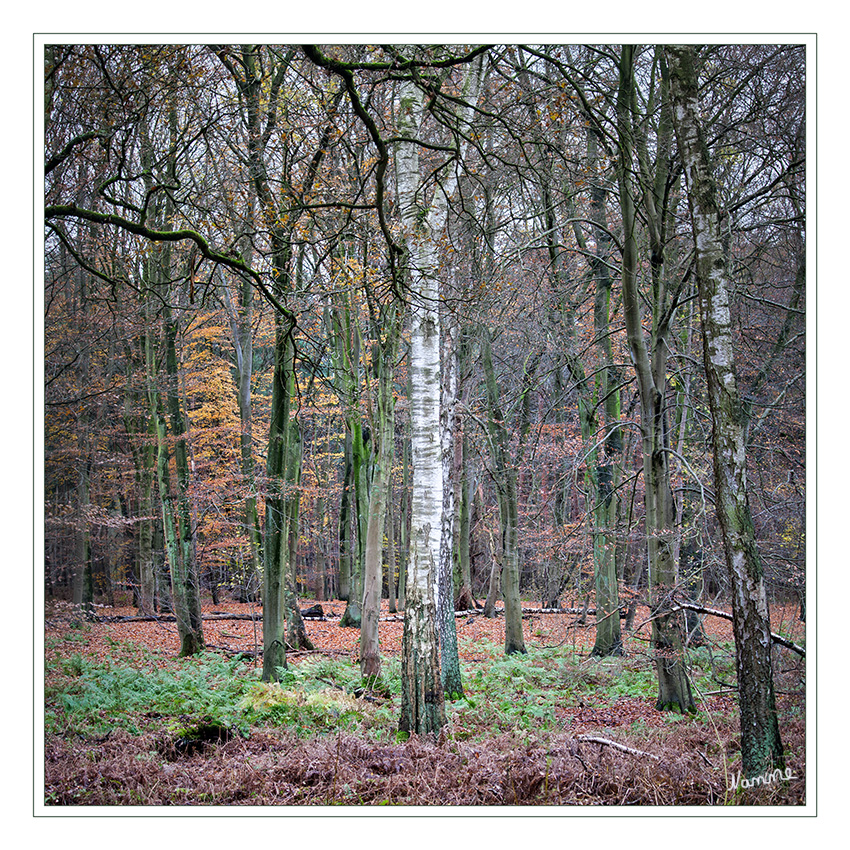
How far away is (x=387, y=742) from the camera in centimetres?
472

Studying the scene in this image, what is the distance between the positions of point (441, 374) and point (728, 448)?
3.42m

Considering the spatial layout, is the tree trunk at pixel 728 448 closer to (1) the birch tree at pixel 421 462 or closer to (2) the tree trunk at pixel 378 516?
(1) the birch tree at pixel 421 462

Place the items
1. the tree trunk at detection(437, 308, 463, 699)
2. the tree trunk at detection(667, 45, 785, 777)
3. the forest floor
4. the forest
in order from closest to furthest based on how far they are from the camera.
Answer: the tree trunk at detection(667, 45, 785, 777) → the forest floor → the forest → the tree trunk at detection(437, 308, 463, 699)

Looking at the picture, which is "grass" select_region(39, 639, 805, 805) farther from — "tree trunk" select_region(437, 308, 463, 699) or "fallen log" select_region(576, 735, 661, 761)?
"tree trunk" select_region(437, 308, 463, 699)

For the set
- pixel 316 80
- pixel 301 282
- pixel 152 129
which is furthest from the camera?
pixel 301 282

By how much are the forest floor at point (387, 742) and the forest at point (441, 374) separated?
1.0 inches

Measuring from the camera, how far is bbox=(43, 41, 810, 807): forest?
12.3 ft

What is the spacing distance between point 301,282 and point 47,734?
481 centimetres

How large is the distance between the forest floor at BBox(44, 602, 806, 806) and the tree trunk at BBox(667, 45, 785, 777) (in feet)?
0.75

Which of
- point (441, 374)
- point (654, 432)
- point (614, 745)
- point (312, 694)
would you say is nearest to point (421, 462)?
point (441, 374)

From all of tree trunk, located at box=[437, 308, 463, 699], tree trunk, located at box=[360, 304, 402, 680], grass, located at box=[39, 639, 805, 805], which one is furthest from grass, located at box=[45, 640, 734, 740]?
tree trunk, located at box=[360, 304, 402, 680]
